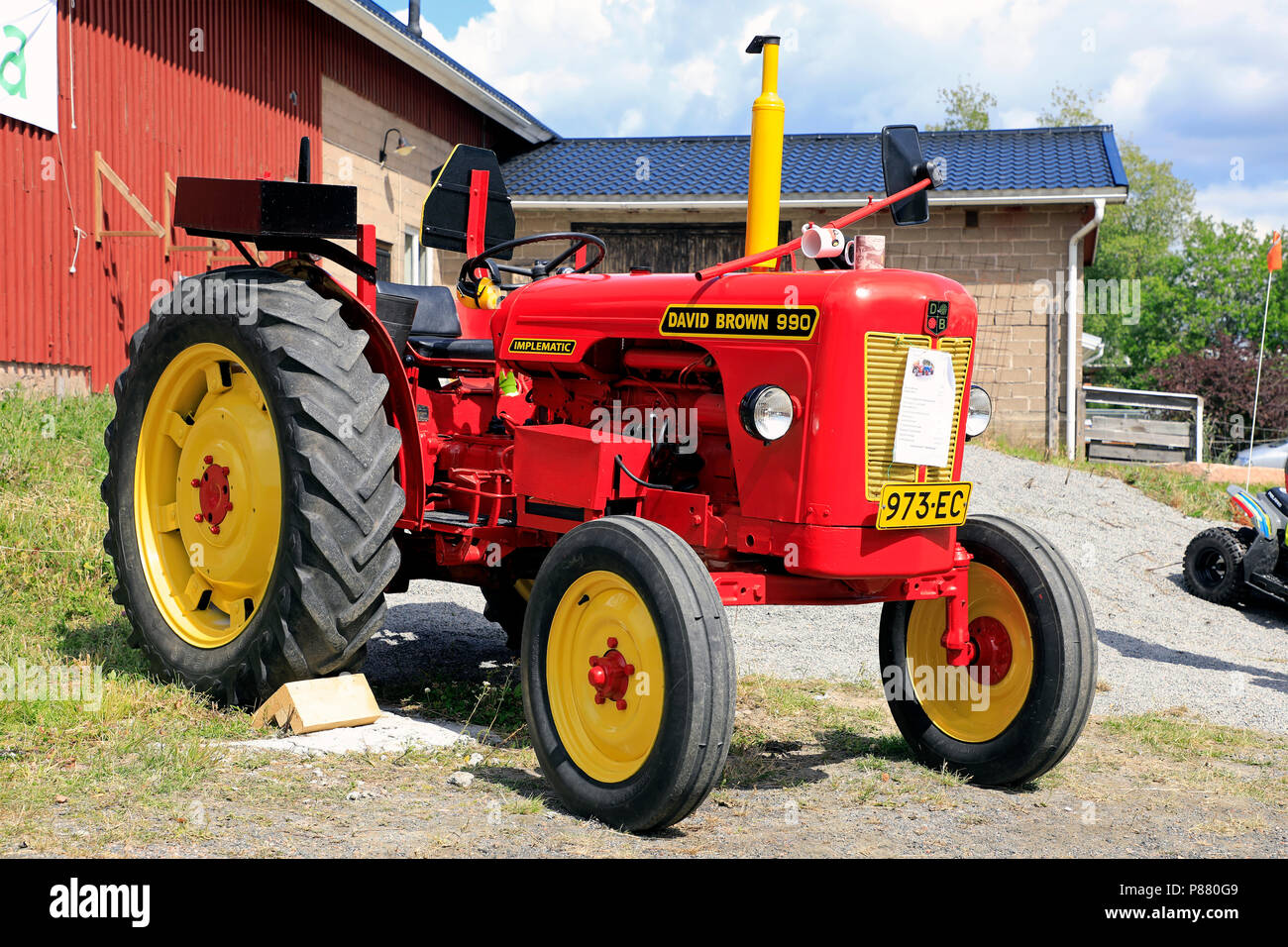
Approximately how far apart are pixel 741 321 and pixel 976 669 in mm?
1534

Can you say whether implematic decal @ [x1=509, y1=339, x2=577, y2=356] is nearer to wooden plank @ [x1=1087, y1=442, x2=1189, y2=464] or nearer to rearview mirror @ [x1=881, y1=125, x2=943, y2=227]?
rearview mirror @ [x1=881, y1=125, x2=943, y2=227]

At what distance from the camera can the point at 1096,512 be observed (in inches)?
455

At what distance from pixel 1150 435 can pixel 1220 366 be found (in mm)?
11675

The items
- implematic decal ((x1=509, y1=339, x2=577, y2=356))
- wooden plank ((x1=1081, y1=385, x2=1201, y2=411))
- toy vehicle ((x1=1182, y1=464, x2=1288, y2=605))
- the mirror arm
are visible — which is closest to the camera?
the mirror arm

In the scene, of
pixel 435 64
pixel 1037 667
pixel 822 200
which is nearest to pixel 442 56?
pixel 435 64

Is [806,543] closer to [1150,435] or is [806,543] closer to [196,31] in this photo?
[196,31]

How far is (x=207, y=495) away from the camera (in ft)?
15.3

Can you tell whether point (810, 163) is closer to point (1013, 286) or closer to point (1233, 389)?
point (1013, 286)

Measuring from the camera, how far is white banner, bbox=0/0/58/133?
839cm

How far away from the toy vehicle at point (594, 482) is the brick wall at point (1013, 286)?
10.6 meters

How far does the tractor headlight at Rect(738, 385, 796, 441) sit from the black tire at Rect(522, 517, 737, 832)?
42 centimetres

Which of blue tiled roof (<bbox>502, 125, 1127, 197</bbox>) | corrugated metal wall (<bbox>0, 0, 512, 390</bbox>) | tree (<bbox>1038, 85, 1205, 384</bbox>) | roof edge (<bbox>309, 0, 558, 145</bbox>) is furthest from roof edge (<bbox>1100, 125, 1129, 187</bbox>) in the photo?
tree (<bbox>1038, 85, 1205, 384</bbox>)

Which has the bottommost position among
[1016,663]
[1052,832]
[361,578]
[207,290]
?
[1052,832]

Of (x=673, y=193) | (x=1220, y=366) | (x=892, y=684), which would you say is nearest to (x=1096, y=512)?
(x=673, y=193)
